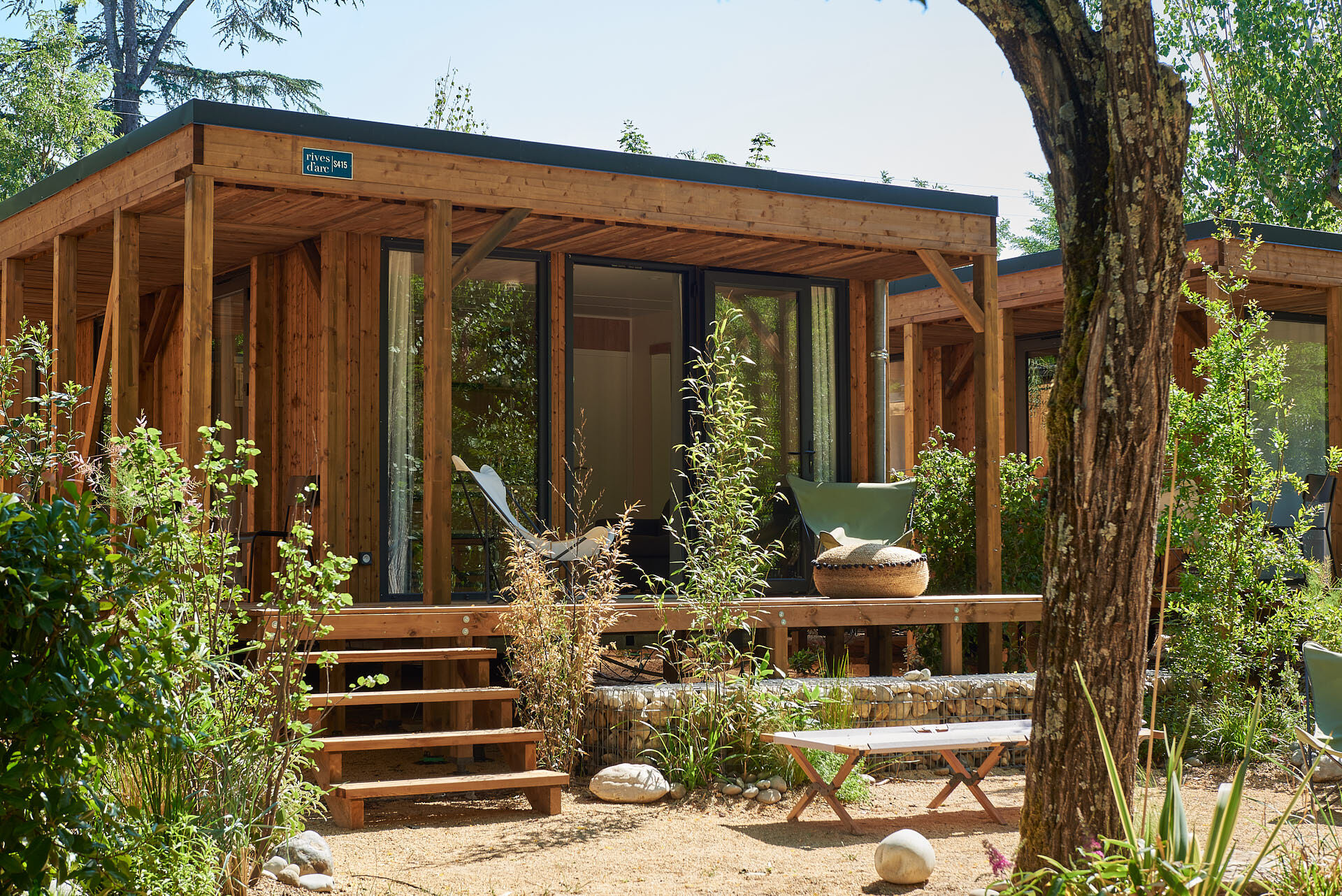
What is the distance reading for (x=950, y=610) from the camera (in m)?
7.33

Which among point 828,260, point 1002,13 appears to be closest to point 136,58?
point 828,260

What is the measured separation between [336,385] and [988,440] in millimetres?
3890

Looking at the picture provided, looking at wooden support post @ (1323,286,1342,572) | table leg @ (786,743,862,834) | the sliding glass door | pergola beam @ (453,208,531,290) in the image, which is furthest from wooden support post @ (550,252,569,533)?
wooden support post @ (1323,286,1342,572)

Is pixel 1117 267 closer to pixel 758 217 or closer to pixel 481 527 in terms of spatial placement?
pixel 758 217

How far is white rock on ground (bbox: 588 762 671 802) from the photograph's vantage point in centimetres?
546

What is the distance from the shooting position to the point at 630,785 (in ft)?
17.9

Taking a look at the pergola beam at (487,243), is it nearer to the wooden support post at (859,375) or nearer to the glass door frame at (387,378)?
the glass door frame at (387,378)

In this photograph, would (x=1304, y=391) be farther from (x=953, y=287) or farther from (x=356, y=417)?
(x=356, y=417)

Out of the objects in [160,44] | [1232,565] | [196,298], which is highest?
[160,44]

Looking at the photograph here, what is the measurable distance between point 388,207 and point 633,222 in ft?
4.30

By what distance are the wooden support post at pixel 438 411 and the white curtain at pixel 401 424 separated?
3.49 feet

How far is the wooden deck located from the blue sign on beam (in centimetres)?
204

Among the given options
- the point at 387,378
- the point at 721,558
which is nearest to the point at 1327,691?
the point at 721,558

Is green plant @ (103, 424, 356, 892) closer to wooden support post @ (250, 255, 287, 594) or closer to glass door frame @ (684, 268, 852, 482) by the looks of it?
wooden support post @ (250, 255, 287, 594)
